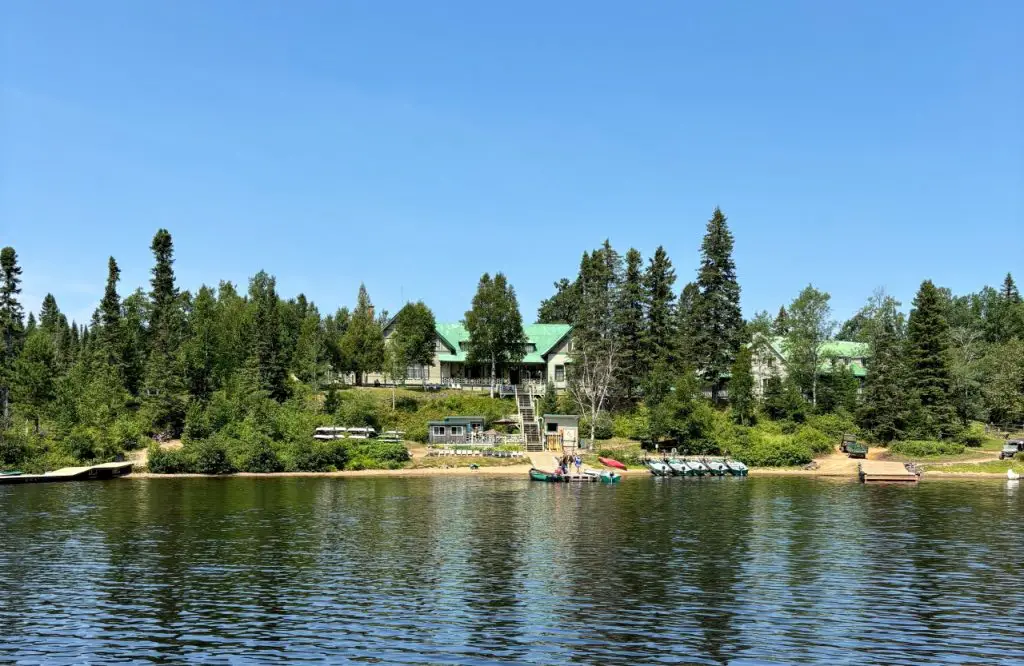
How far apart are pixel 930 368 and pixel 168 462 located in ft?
256

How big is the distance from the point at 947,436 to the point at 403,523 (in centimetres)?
6451

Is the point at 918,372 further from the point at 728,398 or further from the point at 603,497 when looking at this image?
the point at 603,497

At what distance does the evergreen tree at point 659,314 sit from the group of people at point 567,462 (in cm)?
2102

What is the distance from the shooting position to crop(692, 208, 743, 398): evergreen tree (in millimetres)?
98750

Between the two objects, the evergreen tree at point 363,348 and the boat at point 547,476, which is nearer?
the boat at point 547,476

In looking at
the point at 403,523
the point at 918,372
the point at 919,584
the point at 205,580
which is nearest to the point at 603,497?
the point at 403,523

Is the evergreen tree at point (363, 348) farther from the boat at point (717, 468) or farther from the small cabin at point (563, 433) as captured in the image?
the boat at point (717, 468)

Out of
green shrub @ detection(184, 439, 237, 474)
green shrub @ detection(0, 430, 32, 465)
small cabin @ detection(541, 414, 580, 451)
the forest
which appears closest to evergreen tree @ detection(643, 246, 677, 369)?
the forest

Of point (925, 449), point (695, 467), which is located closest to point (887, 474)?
point (925, 449)

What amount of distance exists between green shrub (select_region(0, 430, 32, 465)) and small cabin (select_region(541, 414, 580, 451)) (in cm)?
5130

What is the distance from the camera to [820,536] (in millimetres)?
46375

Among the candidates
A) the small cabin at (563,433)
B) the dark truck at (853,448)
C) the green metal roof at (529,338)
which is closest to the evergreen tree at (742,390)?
the dark truck at (853,448)

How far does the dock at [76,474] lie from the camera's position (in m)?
74.8

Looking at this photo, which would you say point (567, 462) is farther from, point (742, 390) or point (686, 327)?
point (686, 327)
